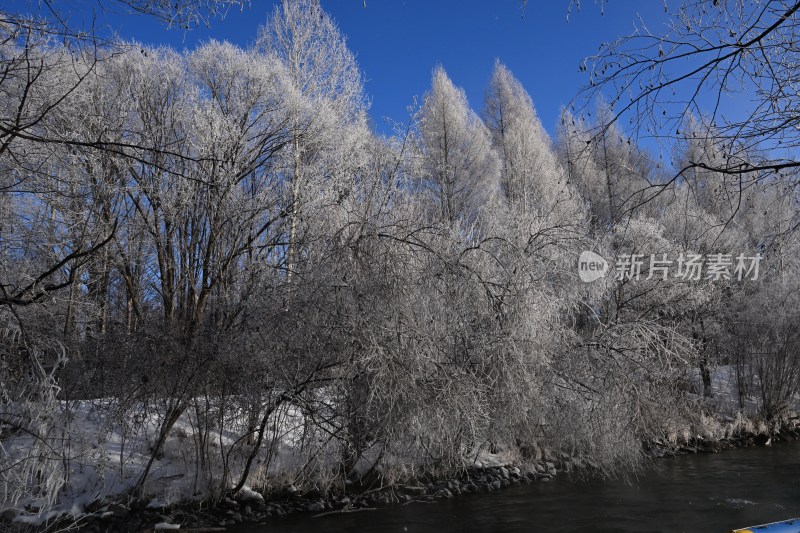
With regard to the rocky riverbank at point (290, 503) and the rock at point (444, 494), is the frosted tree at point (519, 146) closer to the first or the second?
the rocky riverbank at point (290, 503)

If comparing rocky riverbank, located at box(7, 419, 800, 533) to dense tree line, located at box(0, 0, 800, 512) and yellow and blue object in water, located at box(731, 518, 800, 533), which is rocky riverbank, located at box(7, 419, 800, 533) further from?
yellow and blue object in water, located at box(731, 518, 800, 533)

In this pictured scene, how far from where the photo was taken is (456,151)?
1877cm

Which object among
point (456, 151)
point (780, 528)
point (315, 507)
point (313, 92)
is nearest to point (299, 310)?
point (315, 507)

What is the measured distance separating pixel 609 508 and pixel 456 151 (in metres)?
12.7

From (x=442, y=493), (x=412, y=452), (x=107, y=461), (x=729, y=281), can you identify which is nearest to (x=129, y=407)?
(x=107, y=461)

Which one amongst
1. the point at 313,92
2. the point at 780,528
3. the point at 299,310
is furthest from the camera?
the point at 313,92

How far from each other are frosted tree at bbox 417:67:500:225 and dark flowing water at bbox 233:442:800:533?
9526mm

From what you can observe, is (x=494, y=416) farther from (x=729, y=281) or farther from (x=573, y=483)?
(x=729, y=281)

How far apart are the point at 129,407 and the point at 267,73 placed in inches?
293

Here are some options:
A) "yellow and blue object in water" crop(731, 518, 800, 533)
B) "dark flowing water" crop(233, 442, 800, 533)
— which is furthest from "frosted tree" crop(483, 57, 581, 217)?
"yellow and blue object in water" crop(731, 518, 800, 533)

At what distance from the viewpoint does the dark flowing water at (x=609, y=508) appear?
25.1 feet

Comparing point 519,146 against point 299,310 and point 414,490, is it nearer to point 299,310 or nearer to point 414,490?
point 414,490

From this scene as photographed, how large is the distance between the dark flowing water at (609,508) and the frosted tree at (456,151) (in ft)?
31.3

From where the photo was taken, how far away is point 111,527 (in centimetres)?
752
